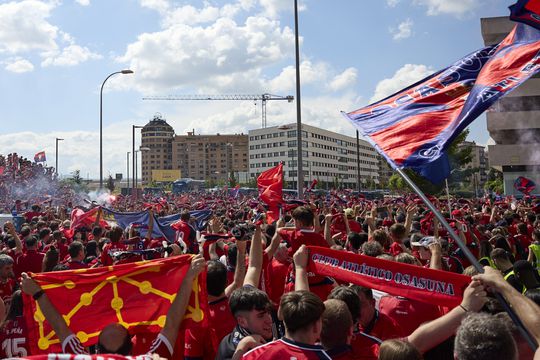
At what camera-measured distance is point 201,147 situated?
19412 cm

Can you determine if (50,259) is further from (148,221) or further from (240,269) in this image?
(148,221)

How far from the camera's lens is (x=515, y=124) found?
48.7 metres

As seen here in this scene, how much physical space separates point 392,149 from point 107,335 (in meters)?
3.40

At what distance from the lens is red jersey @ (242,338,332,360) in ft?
9.53

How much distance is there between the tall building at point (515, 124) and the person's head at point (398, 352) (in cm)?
4811

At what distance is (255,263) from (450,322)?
2.04 meters

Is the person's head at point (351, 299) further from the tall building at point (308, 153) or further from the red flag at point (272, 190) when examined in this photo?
the tall building at point (308, 153)

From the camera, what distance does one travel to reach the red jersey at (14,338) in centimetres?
466

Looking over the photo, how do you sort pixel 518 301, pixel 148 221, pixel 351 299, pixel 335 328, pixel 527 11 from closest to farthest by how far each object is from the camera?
pixel 518 301 < pixel 335 328 < pixel 351 299 < pixel 527 11 < pixel 148 221

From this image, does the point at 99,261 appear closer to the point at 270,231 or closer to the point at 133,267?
the point at 270,231

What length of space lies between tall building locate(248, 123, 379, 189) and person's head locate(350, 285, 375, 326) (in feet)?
403

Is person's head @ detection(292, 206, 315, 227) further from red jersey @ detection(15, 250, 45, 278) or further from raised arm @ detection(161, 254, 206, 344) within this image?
red jersey @ detection(15, 250, 45, 278)

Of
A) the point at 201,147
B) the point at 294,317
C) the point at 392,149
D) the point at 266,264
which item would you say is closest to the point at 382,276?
the point at 294,317

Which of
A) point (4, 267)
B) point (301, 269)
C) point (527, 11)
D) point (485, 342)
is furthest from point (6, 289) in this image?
point (527, 11)
